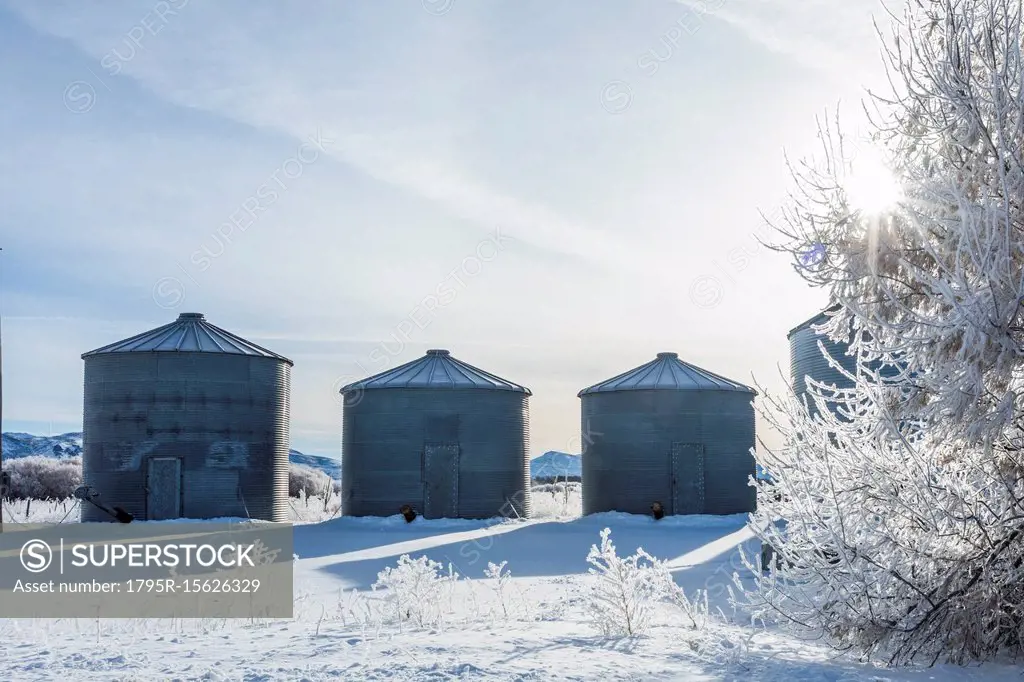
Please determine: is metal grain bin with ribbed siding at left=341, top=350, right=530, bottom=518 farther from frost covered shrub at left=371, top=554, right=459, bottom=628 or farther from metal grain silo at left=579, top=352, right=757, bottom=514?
frost covered shrub at left=371, top=554, right=459, bottom=628

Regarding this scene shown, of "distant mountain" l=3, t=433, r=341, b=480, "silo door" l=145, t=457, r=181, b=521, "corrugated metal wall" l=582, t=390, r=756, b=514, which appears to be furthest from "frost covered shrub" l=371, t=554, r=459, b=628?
"distant mountain" l=3, t=433, r=341, b=480

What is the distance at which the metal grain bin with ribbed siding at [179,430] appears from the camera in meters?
25.6

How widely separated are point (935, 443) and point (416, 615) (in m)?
5.88

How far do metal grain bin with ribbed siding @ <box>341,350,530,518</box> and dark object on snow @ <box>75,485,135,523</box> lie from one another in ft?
20.6

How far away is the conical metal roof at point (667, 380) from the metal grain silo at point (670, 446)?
33 millimetres

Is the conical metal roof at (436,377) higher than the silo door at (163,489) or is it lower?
higher

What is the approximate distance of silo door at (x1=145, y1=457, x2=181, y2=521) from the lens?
25344mm

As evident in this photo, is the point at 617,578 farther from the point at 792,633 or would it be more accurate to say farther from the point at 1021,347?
the point at 1021,347

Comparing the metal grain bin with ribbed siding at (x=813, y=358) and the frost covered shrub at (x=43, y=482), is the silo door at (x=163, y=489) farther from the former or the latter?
the frost covered shrub at (x=43, y=482)

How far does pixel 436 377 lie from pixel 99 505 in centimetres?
998

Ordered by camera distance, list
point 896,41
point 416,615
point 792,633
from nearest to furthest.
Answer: point 896,41
point 792,633
point 416,615

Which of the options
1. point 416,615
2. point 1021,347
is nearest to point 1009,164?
point 1021,347

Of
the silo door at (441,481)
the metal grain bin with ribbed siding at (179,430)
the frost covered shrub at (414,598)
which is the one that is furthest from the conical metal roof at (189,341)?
the frost covered shrub at (414,598)

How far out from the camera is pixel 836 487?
916cm
